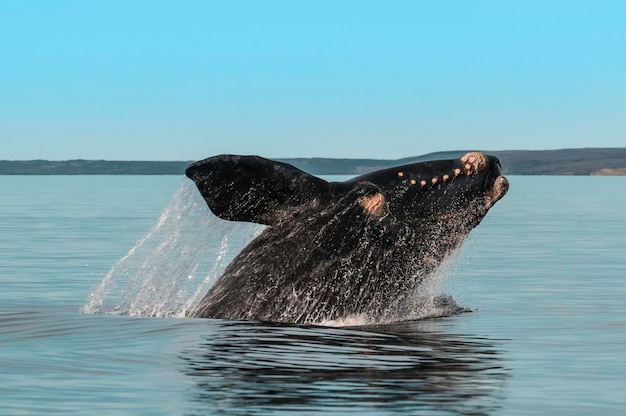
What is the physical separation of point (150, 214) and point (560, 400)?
50.1 m

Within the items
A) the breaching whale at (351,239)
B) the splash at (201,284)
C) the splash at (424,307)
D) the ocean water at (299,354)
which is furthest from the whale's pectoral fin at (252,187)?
the splash at (424,307)

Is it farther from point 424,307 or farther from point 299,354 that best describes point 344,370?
point 424,307

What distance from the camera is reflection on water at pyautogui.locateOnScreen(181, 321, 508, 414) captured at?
37.1 ft

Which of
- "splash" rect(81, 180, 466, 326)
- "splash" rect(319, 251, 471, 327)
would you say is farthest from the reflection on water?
"splash" rect(81, 180, 466, 326)

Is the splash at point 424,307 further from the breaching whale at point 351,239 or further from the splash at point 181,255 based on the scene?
the splash at point 181,255

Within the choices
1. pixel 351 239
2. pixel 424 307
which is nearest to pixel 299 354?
pixel 351 239

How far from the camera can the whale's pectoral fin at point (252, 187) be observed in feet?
48.0

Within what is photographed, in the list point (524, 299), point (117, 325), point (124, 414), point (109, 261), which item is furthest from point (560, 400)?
point (109, 261)

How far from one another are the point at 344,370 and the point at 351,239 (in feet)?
10.5

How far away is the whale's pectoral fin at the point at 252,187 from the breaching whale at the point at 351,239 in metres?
0.02

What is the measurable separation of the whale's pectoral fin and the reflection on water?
1.46 meters

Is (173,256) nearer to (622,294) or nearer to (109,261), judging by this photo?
(109,261)

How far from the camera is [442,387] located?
12.2 metres

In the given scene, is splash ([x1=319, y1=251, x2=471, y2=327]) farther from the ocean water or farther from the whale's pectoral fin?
the whale's pectoral fin
